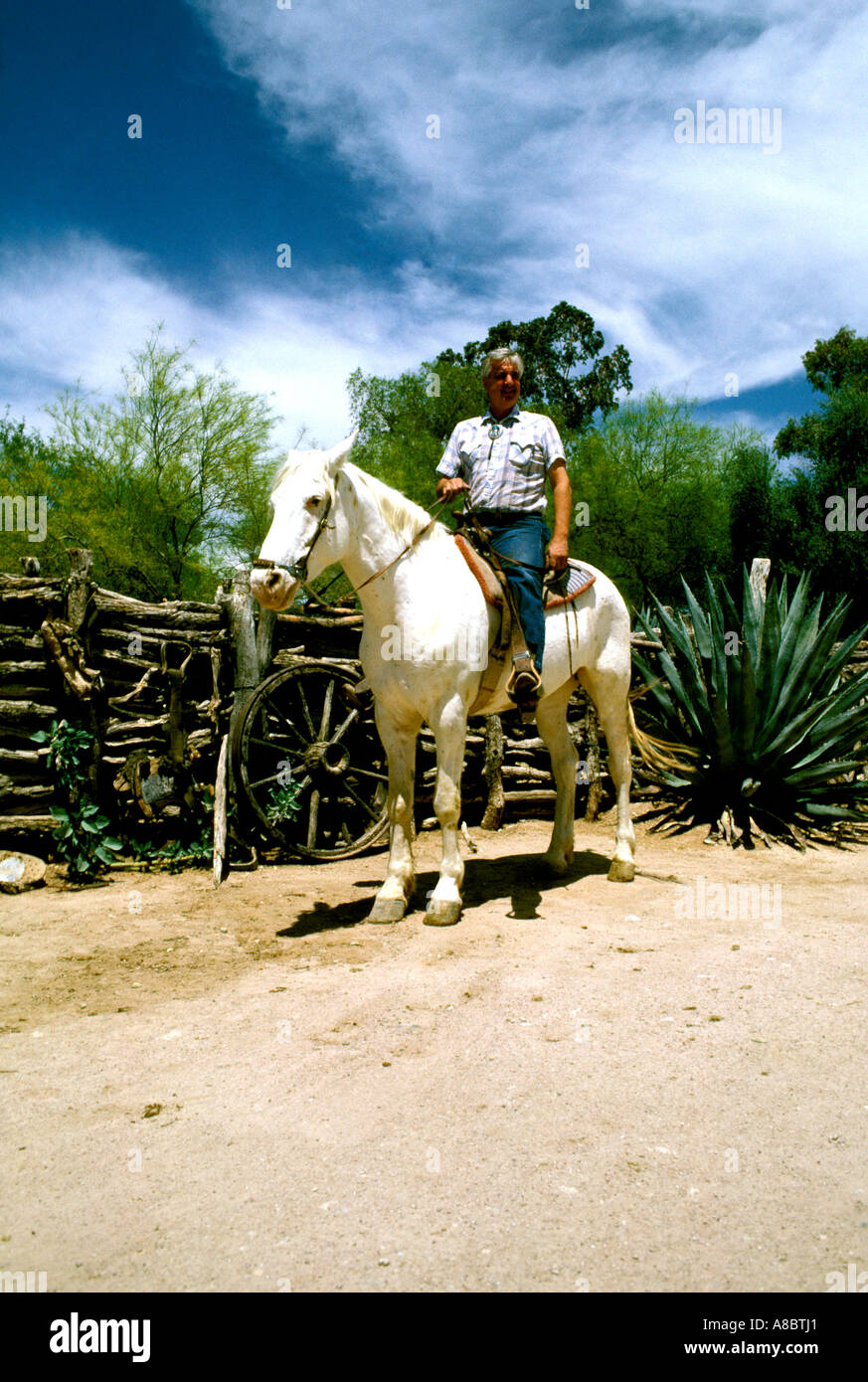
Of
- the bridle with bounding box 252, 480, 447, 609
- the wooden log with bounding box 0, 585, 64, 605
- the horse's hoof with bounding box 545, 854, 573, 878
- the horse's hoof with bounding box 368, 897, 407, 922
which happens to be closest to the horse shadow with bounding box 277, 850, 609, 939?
the horse's hoof with bounding box 545, 854, 573, 878

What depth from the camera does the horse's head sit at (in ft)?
12.3

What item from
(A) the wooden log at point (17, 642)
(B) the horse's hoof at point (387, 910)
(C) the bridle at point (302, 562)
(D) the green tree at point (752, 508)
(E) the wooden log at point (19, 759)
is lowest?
(B) the horse's hoof at point (387, 910)

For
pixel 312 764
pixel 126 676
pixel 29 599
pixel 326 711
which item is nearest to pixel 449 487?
pixel 326 711

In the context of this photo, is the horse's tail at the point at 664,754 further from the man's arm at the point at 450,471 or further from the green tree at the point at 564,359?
the green tree at the point at 564,359

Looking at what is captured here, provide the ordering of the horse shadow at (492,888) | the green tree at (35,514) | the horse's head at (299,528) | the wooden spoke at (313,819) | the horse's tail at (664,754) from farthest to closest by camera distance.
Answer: the green tree at (35,514) → the horse's tail at (664,754) → the wooden spoke at (313,819) → the horse shadow at (492,888) → the horse's head at (299,528)

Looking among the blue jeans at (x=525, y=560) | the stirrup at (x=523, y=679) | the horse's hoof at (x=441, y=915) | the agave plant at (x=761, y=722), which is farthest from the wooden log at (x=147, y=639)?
the agave plant at (x=761, y=722)

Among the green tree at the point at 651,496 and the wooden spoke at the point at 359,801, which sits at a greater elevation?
the green tree at the point at 651,496

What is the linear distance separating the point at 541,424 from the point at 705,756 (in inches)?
134

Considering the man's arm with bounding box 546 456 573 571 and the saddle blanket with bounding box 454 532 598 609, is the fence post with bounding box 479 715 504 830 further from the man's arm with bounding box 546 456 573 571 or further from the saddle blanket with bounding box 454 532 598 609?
the man's arm with bounding box 546 456 573 571

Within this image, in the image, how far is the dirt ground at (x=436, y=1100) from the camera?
184cm

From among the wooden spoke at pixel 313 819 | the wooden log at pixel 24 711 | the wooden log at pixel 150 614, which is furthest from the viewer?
the wooden spoke at pixel 313 819

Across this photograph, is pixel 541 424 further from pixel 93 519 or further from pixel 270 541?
pixel 93 519

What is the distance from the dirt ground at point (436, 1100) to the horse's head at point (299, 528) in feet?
5.57

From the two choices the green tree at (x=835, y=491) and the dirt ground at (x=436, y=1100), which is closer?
the dirt ground at (x=436, y=1100)
